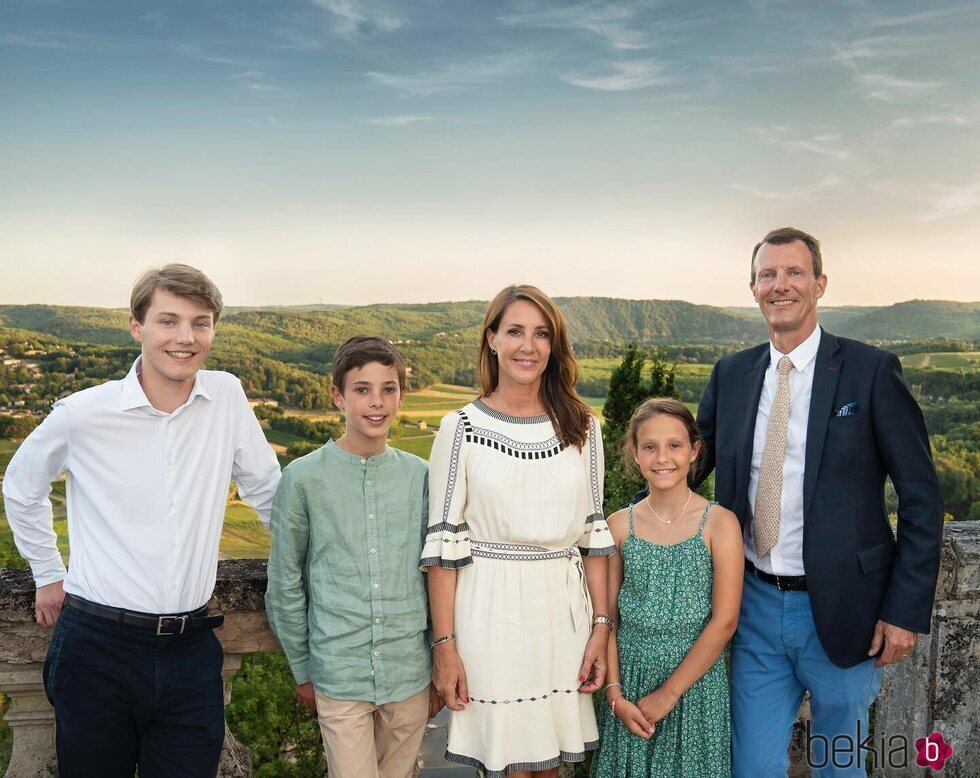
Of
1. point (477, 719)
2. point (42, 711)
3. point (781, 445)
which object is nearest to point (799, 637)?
point (781, 445)

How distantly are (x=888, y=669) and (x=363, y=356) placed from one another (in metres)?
2.51

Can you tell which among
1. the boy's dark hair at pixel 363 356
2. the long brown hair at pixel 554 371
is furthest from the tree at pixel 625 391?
the boy's dark hair at pixel 363 356

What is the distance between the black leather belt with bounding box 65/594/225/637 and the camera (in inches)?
91.3

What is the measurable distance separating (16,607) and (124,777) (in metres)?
0.67

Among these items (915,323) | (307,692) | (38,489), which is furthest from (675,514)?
(915,323)

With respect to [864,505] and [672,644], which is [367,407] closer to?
[672,644]

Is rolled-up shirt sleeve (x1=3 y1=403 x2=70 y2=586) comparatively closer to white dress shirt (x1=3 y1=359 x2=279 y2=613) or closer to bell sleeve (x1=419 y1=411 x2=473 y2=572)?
white dress shirt (x1=3 y1=359 x2=279 y2=613)

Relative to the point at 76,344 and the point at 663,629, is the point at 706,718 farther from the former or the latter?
the point at 76,344

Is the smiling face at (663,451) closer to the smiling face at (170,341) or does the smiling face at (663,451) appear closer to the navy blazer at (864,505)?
the navy blazer at (864,505)

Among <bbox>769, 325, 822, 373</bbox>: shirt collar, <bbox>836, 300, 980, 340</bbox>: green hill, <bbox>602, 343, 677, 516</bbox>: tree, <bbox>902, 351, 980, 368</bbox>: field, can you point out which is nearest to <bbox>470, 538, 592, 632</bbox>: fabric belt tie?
<bbox>769, 325, 822, 373</bbox>: shirt collar

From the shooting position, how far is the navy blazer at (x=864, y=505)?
2533mm

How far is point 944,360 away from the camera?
51.5 metres

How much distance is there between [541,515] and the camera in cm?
258

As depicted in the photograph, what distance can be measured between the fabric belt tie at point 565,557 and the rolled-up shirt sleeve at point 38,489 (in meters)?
1.32
